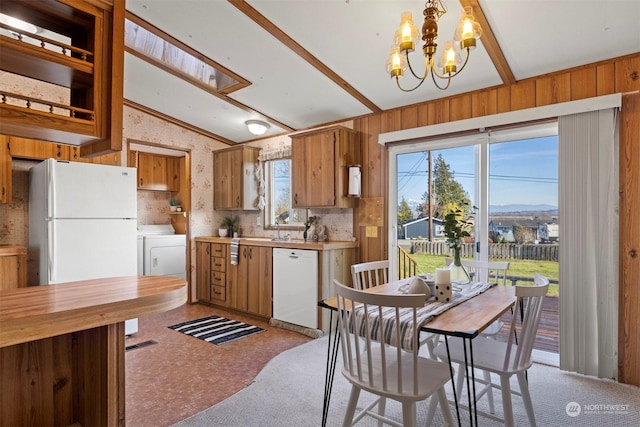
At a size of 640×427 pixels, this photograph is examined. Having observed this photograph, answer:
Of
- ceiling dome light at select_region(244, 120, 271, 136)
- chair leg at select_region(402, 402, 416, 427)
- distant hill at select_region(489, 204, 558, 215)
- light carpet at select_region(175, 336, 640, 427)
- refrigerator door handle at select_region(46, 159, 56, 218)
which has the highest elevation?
ceiling dome light at select_region(244, 120, 271, 136)

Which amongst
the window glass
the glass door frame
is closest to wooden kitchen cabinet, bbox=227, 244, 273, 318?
the window glass

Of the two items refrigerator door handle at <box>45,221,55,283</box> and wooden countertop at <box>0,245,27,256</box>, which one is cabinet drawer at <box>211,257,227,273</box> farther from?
wooden countertop at <box>0,245,27,256</box>

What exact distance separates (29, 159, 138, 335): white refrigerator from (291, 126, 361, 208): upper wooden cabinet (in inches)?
68.4

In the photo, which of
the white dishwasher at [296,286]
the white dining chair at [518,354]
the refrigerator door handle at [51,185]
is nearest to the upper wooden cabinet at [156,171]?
the refrigerator door handle at [51,185]

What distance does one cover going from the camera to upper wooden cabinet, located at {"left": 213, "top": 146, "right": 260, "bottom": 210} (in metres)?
4.81

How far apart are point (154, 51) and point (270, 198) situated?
89.6 inches

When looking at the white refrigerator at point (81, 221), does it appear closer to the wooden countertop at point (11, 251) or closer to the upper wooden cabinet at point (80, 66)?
the wooden countertop at point (11, 251)

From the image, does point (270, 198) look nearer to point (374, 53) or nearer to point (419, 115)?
point (419, 115)

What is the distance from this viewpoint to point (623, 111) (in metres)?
2.49

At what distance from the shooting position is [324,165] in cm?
381

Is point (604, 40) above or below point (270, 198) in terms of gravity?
above

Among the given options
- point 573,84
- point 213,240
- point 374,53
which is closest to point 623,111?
point 573,84

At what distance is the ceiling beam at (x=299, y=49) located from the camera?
2457 millimetres

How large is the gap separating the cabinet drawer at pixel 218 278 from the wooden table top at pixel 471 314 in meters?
2.79
